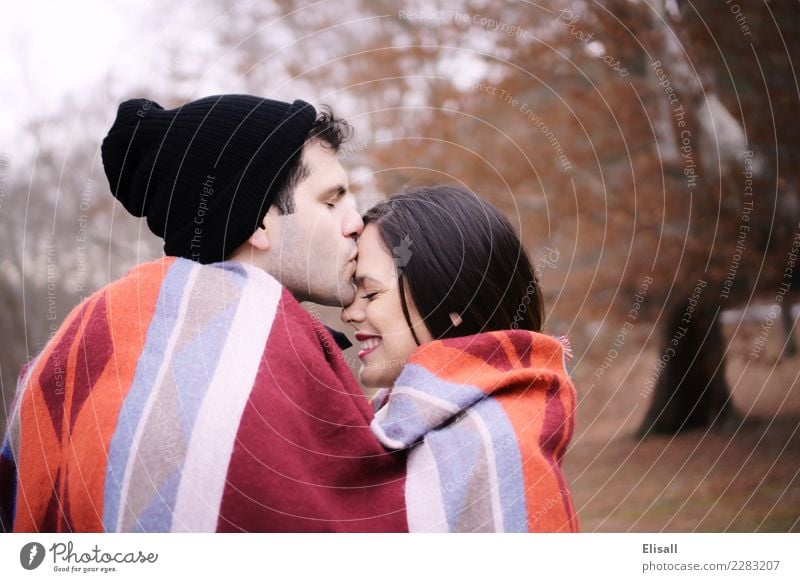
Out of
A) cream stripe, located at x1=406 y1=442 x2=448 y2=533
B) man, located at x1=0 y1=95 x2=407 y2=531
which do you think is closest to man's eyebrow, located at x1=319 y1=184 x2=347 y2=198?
man, located at x1=0 y1=95 x2=407 y2=531

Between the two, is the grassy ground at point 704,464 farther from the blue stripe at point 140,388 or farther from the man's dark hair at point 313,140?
the blue stripe at point 140,388

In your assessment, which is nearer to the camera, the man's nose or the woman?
the woman

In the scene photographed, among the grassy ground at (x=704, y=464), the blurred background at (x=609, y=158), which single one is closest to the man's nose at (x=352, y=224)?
the blurred background at (x=609, y=158)

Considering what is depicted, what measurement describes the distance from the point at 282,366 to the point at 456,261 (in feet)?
1.35

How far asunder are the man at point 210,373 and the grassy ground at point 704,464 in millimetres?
1792

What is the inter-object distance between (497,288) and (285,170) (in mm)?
427

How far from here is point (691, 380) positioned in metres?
3.43

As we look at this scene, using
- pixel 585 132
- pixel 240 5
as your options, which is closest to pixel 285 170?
pixel 240 5

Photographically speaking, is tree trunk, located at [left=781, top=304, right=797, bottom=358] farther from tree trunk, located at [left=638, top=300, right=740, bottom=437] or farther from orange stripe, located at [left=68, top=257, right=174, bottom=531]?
orange stripe, located at [left=68, top=257, right=174, bottom=531]

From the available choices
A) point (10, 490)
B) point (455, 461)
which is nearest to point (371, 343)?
point (455, 461)

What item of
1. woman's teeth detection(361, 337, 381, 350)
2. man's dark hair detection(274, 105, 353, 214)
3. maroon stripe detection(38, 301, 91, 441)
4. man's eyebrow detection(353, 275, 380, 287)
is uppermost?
man's dark hair detection(274, 105, 353, 214)

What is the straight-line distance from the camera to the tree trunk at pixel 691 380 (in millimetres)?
3219

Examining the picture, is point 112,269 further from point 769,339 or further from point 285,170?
point 769,339

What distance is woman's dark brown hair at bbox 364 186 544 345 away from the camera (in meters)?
1.36
